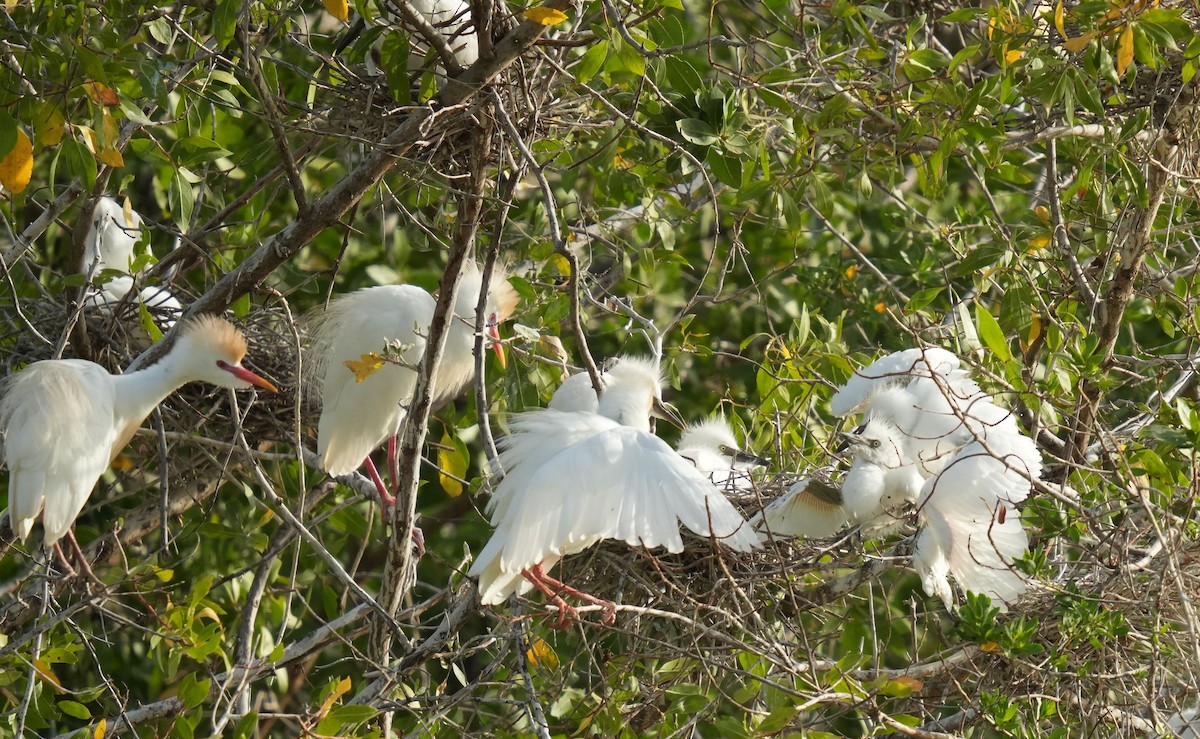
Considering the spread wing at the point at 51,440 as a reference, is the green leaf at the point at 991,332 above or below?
above

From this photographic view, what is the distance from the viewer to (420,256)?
5234 millimetres

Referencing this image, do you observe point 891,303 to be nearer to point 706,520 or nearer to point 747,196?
point 747,196

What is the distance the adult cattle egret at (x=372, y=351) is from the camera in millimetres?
3984

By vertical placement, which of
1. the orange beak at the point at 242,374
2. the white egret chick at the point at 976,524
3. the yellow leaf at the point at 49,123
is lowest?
the white egret chick at the point at 976,524

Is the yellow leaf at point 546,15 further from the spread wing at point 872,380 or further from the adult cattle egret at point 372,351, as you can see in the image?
the adult cattle egret at point 372,351

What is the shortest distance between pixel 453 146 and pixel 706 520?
3.28 ft

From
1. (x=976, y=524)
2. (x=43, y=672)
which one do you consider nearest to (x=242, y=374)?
(x=43, y=672)

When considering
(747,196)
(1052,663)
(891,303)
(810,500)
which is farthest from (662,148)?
(1052,663)

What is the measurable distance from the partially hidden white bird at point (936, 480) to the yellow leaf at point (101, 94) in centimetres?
163

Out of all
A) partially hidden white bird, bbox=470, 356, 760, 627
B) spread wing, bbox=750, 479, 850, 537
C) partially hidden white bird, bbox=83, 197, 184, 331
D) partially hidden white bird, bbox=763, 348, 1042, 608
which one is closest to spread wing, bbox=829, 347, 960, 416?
partially hidden white bird, bbox=763, 348, 1042, 608

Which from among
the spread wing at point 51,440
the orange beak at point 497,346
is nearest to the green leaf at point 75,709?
the spread wing at point 51,440

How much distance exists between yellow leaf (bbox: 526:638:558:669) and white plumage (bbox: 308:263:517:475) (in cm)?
124

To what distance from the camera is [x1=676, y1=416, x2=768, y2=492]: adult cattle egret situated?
3.40 m

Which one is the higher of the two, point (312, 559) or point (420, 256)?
point (420, 256)
